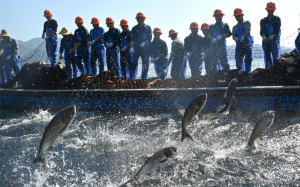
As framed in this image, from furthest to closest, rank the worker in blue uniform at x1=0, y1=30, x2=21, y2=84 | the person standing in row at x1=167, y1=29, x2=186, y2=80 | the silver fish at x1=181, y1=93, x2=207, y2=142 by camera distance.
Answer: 1. the worker in blue uniform at x1=0, y1=30, x2=21, y2=84
2. the person standing in row at x1=167, y1=29, x2=186, y2=80
3. the silver fish at x1=181, y1=93, x2=207, y2=142

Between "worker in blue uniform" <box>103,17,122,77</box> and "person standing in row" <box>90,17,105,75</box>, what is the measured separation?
232mm

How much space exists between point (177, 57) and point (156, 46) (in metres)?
0.95

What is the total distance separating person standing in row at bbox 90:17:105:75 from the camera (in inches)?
574

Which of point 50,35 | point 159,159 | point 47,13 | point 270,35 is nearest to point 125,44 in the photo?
point 50,35

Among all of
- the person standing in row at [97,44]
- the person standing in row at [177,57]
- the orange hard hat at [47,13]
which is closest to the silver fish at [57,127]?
the person standing in row at [177,57]

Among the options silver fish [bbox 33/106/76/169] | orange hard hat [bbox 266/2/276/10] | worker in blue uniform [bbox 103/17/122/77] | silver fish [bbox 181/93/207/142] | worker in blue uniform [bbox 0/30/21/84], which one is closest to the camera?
silver fish [bbox 33/106/76/169]

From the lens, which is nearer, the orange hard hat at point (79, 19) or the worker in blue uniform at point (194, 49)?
the worker in blue uniform at point (194, 49)

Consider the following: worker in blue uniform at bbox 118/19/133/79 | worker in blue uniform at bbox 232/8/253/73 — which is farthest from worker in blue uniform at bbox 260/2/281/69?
worker in blue uniform at bbox 118/19/133/79

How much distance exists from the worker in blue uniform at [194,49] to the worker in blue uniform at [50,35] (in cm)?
612

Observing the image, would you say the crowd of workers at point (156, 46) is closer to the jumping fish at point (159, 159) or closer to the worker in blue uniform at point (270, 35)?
the worker in blue uniform at point (270, 35)

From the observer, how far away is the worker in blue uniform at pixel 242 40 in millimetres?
12406

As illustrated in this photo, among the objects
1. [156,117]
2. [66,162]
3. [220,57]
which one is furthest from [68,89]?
[66,162]

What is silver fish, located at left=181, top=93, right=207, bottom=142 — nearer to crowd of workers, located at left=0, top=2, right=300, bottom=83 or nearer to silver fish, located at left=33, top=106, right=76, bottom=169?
silver fish, located at left=33, top=106, right=76, bottom=169

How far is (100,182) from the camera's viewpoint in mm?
6379
